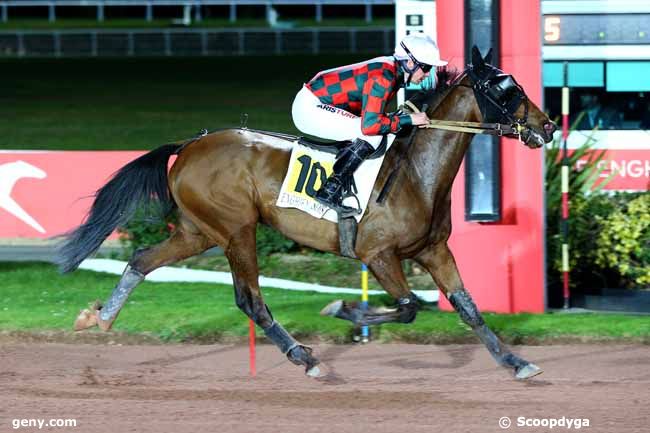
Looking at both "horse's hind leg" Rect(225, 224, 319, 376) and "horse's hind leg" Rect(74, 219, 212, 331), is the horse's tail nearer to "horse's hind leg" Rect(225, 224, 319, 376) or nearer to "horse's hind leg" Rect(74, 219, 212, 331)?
"horse's hind leg" Rect(74, 219, 212, 331)

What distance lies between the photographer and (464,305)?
707 centimetres

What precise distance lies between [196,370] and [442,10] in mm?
3306

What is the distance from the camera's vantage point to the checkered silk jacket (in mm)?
6902

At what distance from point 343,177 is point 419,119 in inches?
21.3

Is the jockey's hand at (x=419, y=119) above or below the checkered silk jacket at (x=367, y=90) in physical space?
below

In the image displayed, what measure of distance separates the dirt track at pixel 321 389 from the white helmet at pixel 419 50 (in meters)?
1.83

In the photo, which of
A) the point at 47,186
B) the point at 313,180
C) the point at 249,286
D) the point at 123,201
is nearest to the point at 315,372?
the point at 249,286

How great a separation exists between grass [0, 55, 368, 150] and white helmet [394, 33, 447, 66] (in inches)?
577

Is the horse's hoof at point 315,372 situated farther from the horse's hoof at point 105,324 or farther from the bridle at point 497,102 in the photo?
the bridle at point 497,102

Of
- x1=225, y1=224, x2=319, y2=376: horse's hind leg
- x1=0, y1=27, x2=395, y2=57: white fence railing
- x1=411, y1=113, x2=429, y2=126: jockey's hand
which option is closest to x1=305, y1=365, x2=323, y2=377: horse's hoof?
x1=225, y1=224, x2=319, y2=376: horse's hind leg

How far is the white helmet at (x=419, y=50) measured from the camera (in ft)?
22.6

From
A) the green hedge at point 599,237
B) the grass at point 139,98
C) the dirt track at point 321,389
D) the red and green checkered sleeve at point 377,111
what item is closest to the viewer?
the dirt track at point 321,389

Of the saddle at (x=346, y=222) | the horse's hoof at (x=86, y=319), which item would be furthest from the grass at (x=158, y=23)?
the saddle at (x=346, y=222)

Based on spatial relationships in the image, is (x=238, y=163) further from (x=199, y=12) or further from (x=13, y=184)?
(x=199, y=12)
